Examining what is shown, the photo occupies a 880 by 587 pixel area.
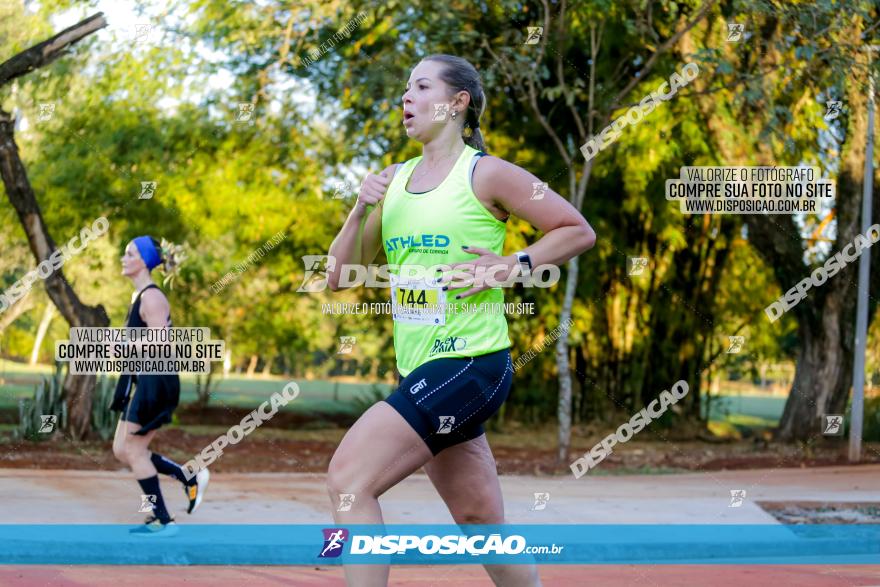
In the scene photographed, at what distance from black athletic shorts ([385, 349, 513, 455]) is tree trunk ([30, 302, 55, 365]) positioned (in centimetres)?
1906

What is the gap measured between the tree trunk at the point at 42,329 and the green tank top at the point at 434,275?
18.9 m

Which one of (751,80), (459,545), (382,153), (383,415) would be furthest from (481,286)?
(382,153)

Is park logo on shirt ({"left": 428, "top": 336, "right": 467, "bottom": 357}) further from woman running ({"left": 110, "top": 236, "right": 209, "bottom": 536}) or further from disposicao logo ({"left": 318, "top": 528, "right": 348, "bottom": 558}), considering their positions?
woman running ({"left": 110, "top": 236, "right": 209, "bottom": 536})

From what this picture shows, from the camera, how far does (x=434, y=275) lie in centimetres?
343

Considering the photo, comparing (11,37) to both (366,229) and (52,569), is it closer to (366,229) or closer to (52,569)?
(52,569)

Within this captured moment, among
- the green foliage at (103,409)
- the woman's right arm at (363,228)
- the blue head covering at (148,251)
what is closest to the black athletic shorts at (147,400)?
the blue head covering at (148,251)

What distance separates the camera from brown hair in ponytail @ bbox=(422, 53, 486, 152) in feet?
12.0

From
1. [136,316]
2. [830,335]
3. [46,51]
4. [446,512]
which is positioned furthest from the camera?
[830,335]

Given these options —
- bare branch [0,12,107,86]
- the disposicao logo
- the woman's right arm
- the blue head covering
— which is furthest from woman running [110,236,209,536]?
bare branch [0,12,107,86]

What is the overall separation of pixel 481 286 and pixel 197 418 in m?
15.1

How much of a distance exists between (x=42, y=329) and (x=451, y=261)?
74.5ft

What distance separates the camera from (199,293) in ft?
53.4

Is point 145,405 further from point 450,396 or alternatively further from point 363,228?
point 450,396

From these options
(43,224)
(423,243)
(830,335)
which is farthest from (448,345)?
(830,335)
